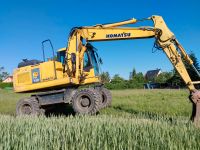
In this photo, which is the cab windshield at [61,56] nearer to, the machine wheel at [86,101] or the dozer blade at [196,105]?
the machine wheel at [86,101]

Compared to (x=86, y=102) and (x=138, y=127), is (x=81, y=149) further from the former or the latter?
(x=86, y=102)

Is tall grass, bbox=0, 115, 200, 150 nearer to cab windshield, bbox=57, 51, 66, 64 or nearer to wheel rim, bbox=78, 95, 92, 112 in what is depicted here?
wheel rim, bbox=78, 95, 92, 112

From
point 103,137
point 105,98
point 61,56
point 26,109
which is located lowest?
point 103,137

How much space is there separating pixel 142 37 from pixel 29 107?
549cm

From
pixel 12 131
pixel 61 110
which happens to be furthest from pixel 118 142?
pixel 61 110

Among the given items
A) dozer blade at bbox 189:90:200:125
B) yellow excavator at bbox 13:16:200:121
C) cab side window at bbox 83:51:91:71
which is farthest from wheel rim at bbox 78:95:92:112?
dozer blade at bbox 189:90:200:125

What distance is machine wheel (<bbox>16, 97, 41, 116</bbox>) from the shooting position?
1453cm

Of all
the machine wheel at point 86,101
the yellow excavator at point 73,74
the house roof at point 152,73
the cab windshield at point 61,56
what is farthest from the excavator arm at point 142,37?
the house roof at point 152,73

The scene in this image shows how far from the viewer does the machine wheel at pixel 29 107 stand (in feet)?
47.7

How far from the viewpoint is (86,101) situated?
13258 mm

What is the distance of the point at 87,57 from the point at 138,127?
25.2 feet

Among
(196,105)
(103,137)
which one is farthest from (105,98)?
(103,137)

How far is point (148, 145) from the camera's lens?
5781 millimetres

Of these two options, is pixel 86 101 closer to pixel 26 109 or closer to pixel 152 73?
pixel 26 109
